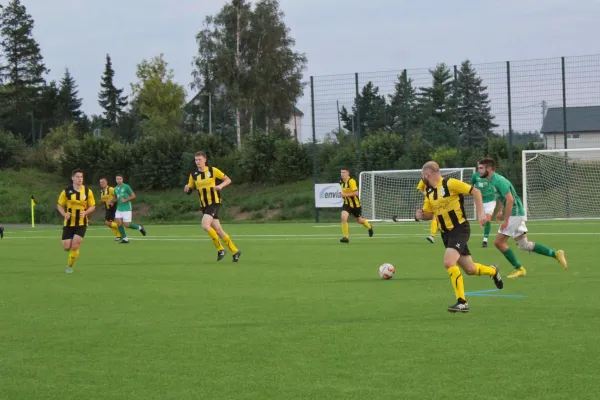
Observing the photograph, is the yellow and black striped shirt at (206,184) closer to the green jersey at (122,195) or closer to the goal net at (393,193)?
the green jersey at (122,195)

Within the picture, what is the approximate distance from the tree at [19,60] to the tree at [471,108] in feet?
180

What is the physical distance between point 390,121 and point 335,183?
4352 mm

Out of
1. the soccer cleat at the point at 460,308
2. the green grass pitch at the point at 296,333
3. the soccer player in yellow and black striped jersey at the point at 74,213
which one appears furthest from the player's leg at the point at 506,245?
the soccer player in yellow and black striped jersey at the point at 74,213

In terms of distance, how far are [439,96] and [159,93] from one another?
4269cm

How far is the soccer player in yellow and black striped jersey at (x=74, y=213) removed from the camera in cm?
1712

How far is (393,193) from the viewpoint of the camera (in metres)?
38.2

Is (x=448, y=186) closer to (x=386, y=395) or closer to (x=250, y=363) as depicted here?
(x=250, y=363)

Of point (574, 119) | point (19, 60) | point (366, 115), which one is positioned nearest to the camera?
point (574, 119)

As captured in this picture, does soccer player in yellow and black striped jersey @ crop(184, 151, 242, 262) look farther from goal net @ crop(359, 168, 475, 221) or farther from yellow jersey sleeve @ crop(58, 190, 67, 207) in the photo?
goal net @ crop(359, 168, 475, 221)

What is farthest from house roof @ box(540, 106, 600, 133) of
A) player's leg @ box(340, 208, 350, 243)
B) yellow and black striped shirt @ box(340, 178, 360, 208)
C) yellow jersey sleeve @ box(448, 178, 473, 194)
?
yellow jersey sleeve @ box(448, 178, 473, 194)

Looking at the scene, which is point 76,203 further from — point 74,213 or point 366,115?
point 366,115

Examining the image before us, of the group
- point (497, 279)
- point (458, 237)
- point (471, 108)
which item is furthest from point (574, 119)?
point (458, 237)

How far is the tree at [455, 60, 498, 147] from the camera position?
39.5 m

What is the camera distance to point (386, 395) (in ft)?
20.6
